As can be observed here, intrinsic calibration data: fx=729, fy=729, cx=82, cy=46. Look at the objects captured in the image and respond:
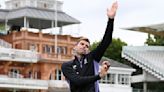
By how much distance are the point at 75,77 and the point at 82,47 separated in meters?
0.38

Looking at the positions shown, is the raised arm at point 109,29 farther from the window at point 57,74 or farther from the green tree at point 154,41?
the green tree at point 154,41

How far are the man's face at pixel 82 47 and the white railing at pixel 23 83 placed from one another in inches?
2197

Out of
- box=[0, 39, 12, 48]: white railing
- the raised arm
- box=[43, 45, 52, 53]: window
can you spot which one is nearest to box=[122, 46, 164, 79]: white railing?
box=[43, 45, 52, 53]: window

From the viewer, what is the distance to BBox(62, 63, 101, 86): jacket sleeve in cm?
894

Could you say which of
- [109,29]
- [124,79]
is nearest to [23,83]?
[124,79]

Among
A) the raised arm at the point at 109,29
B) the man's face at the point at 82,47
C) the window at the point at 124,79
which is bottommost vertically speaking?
the window at the point at 124,79

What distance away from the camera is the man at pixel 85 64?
9031 millimetres

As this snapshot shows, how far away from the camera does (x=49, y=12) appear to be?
257ft

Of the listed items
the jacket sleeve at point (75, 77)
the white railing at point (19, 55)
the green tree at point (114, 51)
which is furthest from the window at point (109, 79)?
the jacket sleeve at point (75, 77)

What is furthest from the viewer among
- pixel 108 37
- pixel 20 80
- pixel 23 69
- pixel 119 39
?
pixel 119 39

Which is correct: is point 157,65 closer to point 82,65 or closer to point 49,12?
point 49,12

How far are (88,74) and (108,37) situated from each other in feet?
1.76

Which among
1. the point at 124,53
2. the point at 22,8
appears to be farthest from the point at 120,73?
the point at 22,8

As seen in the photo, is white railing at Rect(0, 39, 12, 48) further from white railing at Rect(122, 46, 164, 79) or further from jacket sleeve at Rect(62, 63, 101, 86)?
jacket sleeve at Rect(62, 63, 101, 86)
